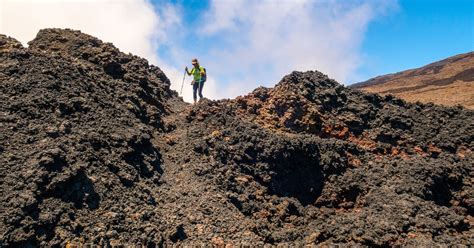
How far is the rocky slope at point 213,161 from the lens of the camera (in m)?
7.21

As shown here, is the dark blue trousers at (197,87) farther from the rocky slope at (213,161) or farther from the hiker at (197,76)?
the rocky slope at (213,161)

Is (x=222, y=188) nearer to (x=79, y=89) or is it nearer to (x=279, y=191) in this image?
(x=279, y=191)

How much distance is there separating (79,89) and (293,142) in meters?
5.87

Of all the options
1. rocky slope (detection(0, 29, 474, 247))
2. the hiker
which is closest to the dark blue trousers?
the hiker

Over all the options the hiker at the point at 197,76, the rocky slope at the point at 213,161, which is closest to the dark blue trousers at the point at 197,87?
the hiker at the point at 197,76

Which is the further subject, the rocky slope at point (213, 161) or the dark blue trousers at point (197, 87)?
the dark blue trousers at point (197, 87)

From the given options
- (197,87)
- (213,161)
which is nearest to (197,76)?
(197,87)

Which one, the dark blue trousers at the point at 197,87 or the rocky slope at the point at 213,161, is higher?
the dark blue trousers at the point at 197,87

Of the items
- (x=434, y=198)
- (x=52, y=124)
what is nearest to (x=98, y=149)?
(x=52, y=124)

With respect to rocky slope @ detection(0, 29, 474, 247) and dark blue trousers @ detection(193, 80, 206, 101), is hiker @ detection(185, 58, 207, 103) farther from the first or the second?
rocky slope @ detection(0, 29, 474, 247)

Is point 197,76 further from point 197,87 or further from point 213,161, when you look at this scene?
point 213,161

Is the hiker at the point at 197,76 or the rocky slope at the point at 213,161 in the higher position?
the hiker at the point at 197,76

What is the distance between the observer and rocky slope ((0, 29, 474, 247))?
23.7ft

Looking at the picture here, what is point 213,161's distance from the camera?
9734 millimetres
